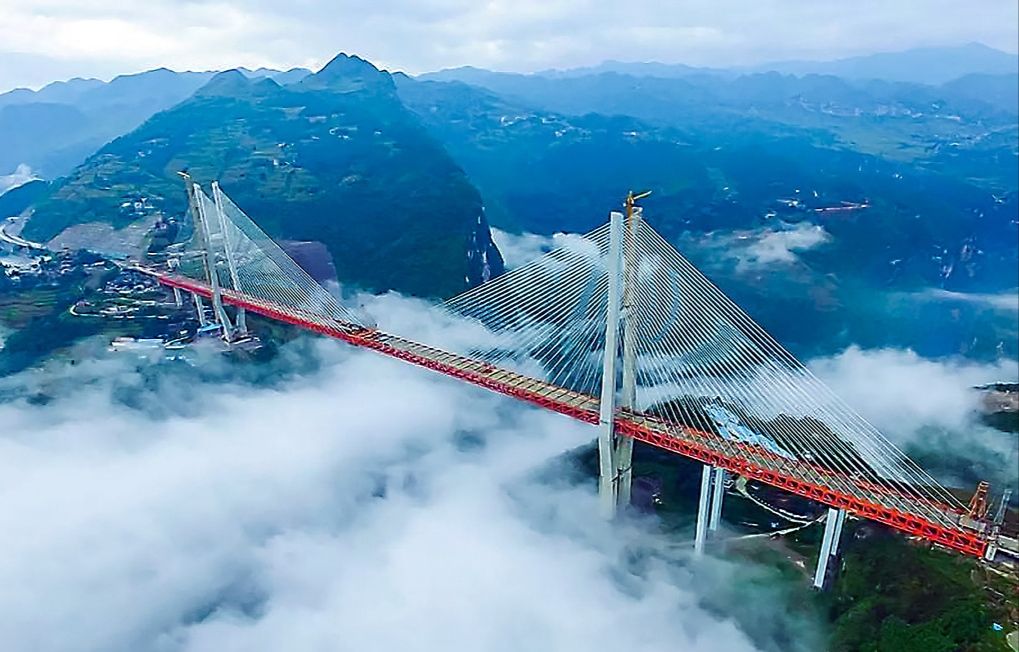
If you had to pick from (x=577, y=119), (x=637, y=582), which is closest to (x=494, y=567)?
(x=637, y=582)

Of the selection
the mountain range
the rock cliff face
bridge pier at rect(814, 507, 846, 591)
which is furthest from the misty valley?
the mountain range

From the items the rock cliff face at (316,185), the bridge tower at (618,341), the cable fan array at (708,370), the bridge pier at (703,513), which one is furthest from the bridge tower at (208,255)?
the bridge pier at (703,513)

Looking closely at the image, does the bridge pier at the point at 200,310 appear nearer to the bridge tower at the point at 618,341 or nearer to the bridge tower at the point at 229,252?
the bridge tower at the point at 229,252

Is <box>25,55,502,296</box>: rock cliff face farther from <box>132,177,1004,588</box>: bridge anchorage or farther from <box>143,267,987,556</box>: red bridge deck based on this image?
<box>132,177,1004,588</box>: bridge anchorage

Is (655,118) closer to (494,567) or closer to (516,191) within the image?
(516,191)

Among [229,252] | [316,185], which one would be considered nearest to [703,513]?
[229,252]
